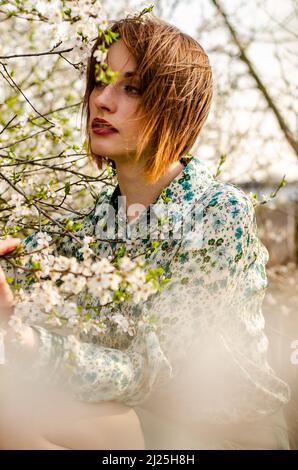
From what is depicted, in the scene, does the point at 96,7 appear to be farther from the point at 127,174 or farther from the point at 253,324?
the point at 253,324

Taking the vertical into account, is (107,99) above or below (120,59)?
below

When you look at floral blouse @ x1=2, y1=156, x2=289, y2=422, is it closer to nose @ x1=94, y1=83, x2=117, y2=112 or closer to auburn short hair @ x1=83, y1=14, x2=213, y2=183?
auburn short hair @ x1=83, y1=14, x2=213, y2=183

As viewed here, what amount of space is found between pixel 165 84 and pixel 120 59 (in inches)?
7.7

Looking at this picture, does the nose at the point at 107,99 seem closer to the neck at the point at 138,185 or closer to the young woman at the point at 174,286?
the young woman at the point at 174,286

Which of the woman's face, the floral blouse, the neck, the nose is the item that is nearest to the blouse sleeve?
the floral blouse

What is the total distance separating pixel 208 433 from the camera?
6.53 ft

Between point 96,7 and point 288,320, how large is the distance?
162 inches

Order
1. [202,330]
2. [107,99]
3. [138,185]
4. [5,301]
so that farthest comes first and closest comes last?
[138,185] → [107,99] → [202,330] → [5,301]

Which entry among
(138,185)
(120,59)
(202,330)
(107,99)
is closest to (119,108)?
(107,99)

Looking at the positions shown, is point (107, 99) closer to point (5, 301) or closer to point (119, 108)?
point (119, 108)

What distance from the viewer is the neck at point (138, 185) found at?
229cm

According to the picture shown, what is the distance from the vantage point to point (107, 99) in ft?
6.89

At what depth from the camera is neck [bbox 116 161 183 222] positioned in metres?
2.29

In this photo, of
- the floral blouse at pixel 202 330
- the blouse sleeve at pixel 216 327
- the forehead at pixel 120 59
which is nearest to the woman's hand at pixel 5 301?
the floral blouse at pixel 202 330
